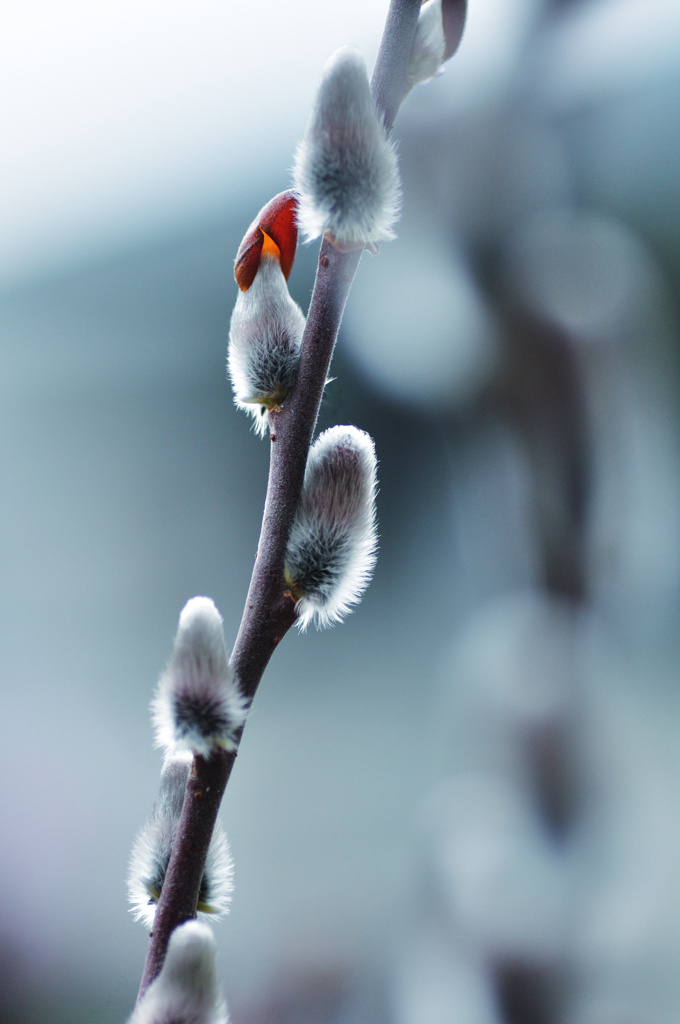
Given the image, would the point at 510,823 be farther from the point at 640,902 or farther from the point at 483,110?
the point at 483,110

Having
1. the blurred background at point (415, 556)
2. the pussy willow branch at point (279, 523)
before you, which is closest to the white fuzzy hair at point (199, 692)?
the pussy willow branch at point (279, 523)

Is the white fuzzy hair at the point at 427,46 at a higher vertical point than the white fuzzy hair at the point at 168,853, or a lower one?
higher

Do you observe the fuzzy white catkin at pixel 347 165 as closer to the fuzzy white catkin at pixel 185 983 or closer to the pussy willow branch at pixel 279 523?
the pussy willow branch at pixel 279 523

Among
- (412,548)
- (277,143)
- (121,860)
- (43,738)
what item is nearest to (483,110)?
(277,143)

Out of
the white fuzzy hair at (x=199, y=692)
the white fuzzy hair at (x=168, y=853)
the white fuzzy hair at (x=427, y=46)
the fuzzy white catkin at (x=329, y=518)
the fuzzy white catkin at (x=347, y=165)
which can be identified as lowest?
the white fuzzy hair at (x=168, y=853)

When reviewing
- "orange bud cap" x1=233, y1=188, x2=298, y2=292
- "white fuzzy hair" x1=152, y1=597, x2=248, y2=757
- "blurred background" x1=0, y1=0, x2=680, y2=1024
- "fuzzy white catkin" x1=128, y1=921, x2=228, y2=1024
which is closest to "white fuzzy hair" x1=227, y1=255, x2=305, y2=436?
"orange bud cap" x1=233, y1=188, x2=298, y2=292
